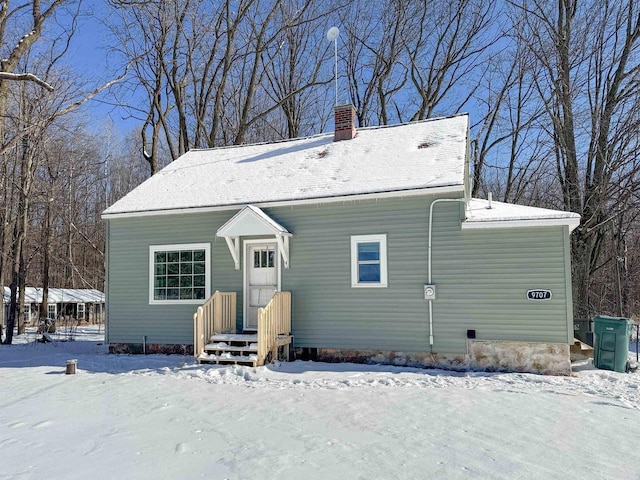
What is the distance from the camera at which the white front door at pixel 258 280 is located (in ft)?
35.5

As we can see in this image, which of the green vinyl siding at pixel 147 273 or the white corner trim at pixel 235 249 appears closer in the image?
the white corner trim at pixel 235 249

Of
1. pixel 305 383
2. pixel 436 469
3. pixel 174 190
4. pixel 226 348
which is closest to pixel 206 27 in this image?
pixel 174 190

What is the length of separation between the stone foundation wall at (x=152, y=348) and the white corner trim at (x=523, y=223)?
6.68 meters

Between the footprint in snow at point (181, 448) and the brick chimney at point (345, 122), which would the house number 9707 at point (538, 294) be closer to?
the brick chimney at point (345, 122)

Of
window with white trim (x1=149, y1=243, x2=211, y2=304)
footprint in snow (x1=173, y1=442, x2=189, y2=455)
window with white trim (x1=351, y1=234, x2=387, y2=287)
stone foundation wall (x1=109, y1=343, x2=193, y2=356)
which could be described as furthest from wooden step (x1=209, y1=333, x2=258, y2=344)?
footprint in snow (x1=173, y1=442, x2=189, y2=455)

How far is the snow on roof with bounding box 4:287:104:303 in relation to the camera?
29.8m

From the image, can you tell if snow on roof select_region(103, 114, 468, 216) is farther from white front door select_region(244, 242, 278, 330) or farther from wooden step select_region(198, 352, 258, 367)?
wooden step select_region(198, 352, 258, 367)

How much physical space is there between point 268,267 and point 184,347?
2.70 metres

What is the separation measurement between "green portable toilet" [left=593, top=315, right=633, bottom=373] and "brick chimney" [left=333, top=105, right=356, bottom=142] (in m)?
7.21

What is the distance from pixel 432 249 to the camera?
9.55m

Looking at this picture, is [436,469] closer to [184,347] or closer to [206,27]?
[184,347]

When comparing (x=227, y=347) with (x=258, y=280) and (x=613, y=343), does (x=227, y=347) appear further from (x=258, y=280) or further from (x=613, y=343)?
(x=613, y=343)

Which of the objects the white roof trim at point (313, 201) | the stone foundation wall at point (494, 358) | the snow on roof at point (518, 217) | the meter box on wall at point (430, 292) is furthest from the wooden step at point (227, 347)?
the snow on roof at point (518, 217)

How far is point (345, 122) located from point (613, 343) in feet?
26.0
